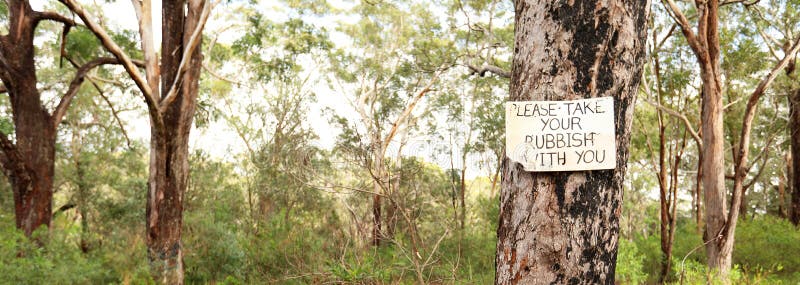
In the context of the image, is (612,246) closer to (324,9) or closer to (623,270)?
(623,270)

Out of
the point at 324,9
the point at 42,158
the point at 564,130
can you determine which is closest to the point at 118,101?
the point at 324,9

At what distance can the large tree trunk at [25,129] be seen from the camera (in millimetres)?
7504

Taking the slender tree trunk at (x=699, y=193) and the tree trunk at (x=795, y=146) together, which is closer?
the slender tree trunk at (x=699, y=193)

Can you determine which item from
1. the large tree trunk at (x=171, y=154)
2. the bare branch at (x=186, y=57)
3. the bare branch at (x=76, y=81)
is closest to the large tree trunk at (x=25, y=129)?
the bare branch at (x=76, y=81)

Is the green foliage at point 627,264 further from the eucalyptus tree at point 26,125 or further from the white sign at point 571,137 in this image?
the eucalyptus tree at point 26,125

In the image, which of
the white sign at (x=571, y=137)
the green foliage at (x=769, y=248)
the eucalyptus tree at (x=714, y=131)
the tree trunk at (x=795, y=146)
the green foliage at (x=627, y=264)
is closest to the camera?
the white sign at (x=571, y=137)

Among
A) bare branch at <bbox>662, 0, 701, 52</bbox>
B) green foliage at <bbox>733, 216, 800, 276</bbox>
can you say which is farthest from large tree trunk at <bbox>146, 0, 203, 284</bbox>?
green foliage at <bbox>733, 216, 800, 276</bbox>

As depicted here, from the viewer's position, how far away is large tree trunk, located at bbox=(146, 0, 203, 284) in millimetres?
6648

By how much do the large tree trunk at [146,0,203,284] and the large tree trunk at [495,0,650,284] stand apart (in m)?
5.72

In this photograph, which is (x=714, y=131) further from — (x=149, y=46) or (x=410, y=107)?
(x=410, y=107)

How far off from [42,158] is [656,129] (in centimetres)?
1466

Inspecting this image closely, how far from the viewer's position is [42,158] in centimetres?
775

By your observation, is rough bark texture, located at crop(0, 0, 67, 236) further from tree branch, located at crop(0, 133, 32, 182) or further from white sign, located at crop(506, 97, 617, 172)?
white sign, located at crop(506, 97, 617, 172)

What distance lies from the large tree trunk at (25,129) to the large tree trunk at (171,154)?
2.12 m
